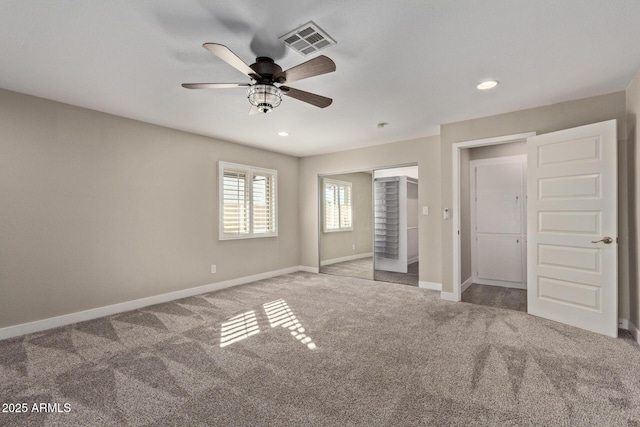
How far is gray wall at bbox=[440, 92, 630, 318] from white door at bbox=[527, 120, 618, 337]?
0.28m

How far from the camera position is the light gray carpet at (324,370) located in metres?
1.86

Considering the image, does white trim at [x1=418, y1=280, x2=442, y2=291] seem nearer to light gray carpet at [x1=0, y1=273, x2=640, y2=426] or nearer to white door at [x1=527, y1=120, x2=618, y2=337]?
light gray carpet at [x1=0, y1=273, x2=640, y2=426]

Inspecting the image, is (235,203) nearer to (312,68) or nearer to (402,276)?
(402,276)

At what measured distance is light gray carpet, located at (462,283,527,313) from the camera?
4.09 meters

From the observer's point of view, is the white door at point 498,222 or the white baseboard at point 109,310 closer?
the white baseboard at point 109,310

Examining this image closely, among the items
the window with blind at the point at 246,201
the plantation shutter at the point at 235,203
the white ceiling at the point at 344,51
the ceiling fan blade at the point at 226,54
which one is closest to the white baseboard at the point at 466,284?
the white ceiling at the point at 344,51

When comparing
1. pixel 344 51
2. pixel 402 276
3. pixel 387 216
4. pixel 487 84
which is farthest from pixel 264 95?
pixel 402 276

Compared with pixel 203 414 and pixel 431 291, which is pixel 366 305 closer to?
pixel 431 291

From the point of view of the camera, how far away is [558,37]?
2.23 meters

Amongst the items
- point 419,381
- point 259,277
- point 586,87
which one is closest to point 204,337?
point 419,381

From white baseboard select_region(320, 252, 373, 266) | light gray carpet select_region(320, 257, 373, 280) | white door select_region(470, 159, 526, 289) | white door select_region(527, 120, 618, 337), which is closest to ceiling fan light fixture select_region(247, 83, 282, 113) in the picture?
white door select_region(527, 120, 618, 337)

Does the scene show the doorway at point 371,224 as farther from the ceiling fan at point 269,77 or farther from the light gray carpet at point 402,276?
the ceiling fan at point 269,77

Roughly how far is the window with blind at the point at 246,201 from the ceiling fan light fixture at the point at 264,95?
2779mm

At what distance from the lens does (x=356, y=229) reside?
6.63 m
